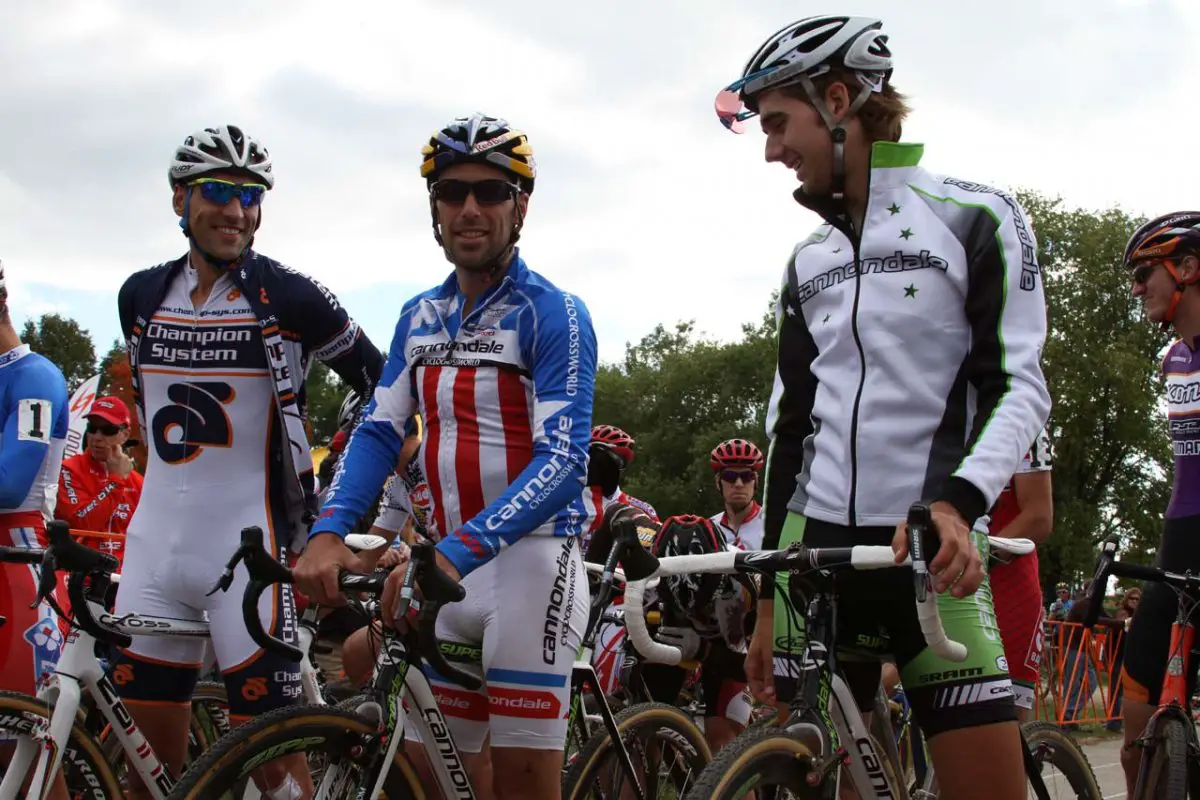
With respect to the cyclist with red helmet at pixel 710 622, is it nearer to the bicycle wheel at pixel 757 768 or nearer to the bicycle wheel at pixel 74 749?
the bicycle wheel at pixel 74 749

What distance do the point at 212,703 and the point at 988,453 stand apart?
11.6 ft

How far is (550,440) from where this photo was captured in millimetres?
3375

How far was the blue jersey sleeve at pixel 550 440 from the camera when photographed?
316 cm

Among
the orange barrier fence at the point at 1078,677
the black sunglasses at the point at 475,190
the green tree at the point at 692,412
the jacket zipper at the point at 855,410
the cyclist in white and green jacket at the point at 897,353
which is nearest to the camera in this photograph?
the cyclist in white and green jacket at the point at 897,353

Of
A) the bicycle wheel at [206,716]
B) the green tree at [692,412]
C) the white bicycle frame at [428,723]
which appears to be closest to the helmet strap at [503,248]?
the white bicycle frame at [428,723]

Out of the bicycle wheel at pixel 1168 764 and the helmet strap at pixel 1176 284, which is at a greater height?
the helmet strap at pixel 1176 284

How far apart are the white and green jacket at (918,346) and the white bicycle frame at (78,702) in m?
1.97

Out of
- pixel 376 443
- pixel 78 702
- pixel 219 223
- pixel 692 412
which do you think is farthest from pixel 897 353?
pixel 692 412

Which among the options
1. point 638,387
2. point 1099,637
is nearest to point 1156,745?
point 1099,637

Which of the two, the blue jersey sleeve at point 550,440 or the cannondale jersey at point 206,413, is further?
the cannondale jersey at point 206,413

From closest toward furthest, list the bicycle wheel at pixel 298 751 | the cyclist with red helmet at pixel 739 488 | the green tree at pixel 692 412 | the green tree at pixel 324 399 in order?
the bicycle wheel at pixel 298 751, the cyclist with red helmet at pixel 739 488, the green tree at pixel 692 412, the green tree at pixel 324 399

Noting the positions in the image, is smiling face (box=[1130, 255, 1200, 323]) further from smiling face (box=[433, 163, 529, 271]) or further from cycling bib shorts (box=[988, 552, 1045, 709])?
smiling face (box=[433, 163, 529, 271])

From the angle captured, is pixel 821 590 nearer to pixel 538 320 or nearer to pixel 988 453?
pixel 988 453

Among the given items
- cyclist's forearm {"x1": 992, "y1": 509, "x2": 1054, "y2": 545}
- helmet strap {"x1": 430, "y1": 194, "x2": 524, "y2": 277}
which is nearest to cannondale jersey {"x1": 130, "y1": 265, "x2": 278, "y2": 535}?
helmet strap {"x1": 430, "y1": 194, "x2": 524, "y2": 277}
